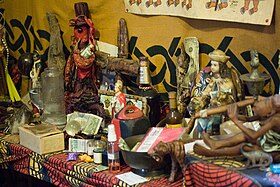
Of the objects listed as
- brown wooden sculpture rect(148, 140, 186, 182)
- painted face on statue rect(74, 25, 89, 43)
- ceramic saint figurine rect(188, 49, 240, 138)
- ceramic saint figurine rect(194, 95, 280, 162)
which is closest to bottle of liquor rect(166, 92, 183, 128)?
ceramic saint figurine rect(188, 49, 240, 138)

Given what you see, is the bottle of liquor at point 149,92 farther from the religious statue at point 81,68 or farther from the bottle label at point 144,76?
the religious statue at point 81,68

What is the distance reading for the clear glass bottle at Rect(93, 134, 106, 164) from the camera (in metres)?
1.94

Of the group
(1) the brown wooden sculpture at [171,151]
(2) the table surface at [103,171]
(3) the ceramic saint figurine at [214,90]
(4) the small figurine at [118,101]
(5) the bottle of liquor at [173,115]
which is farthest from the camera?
(4) the small figurine at [118,101]

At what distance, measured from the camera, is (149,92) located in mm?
2135

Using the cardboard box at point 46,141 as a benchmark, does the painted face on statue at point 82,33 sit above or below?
above

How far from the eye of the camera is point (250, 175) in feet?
4.48

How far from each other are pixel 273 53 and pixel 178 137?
1.50ft

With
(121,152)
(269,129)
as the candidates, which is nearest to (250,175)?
(269,129)

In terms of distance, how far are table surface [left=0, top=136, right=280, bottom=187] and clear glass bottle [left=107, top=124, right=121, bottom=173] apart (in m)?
0.03

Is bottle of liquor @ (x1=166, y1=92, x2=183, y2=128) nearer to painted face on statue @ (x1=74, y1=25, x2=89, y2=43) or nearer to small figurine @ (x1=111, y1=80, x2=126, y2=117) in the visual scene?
small figurine @ (x1=111, y1=80, x2=126, y2=117)

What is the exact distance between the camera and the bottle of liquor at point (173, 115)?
192 centimetres

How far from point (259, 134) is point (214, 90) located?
1.38 feet

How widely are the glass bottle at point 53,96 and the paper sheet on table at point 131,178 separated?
2.03ft

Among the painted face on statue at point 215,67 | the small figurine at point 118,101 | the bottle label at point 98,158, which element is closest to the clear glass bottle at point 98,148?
the bottle label at point 98,158
